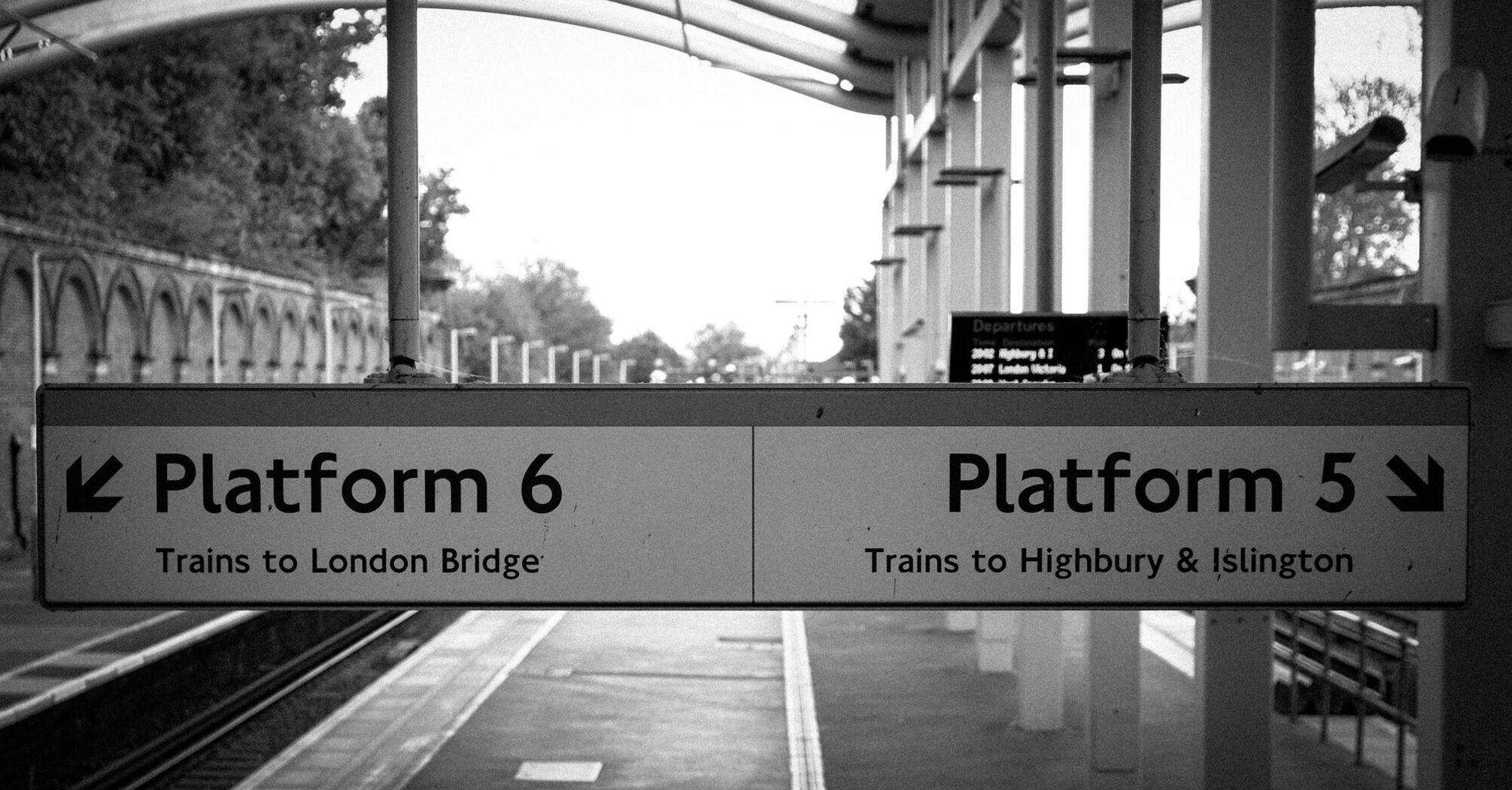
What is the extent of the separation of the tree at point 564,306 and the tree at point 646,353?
153 cm

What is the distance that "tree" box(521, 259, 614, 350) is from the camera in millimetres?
107750

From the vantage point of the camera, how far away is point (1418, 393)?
398 centimetres

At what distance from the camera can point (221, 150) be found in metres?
50.8

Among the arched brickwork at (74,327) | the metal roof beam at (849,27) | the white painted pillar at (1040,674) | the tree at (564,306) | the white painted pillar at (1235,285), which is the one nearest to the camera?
the white painted pillar at (1235,285)

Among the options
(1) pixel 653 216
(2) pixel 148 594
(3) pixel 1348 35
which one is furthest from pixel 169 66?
(2) pixel 148 594

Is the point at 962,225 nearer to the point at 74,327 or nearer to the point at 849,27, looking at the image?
the point at 849,27

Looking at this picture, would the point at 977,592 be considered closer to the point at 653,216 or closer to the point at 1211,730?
the point at 1211,730

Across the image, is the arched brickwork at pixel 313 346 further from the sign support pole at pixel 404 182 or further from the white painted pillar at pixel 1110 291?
the sign support pole at pixel 404 182

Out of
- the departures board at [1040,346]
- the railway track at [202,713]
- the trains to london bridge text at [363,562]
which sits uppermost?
the departures board at [1040,346]

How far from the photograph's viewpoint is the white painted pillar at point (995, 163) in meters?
16.9

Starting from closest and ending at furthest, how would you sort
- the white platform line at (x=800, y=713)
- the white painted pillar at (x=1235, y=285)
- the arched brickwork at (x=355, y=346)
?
the white painted pillar at (x=1235, y=285), the white platform line at (x=800, y=713), the arched brickwork at (x=355, y=346)

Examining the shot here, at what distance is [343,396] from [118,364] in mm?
35252

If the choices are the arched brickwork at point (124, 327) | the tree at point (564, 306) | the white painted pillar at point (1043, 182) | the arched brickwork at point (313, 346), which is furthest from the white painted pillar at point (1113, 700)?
the tree at point (564, 306)

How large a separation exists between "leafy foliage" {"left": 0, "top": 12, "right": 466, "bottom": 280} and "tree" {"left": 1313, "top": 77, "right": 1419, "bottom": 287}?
2348 centimetres
